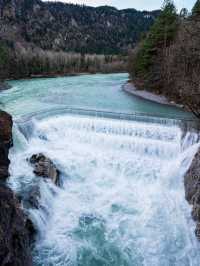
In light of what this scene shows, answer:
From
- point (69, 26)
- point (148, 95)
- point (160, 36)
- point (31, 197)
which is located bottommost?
point (31, 197)

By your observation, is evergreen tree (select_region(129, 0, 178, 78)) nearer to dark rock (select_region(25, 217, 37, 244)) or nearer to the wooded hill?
dark rock (select_region(25, 217, 37, 244))

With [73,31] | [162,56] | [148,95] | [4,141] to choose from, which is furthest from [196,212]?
[73,31]

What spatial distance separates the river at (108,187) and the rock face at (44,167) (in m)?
0.29

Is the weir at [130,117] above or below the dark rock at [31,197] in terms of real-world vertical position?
above

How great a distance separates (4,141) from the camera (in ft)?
38.4

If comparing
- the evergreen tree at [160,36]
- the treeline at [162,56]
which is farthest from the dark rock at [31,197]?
the evergreen tree at [160,36]

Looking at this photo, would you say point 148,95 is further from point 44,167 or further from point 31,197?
point 31,197

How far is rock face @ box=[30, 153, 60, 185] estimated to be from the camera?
10.6 meters

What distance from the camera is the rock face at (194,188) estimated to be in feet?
29.0

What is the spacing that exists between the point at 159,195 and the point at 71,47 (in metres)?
105

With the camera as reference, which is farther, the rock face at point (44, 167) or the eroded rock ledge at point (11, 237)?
the rock face at point (44, 167)

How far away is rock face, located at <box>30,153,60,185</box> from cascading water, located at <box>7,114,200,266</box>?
1.01 feet

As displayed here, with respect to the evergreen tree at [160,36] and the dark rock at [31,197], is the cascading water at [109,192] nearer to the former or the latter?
the dark rock at [31,197]

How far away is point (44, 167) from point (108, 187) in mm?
2618
